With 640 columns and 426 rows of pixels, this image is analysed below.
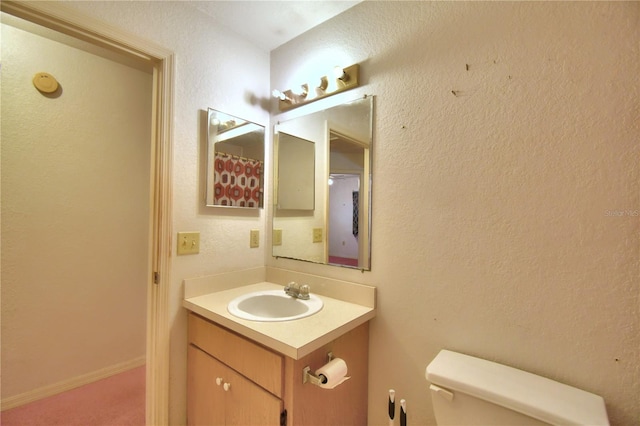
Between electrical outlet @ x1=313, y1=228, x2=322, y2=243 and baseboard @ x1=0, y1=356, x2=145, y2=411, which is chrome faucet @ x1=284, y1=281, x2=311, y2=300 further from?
baseboard @ x1=0, y1=356, x2=145, y2=411

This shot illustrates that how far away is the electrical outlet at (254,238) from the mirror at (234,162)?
0.51 ft

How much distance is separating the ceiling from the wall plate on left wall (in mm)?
1165

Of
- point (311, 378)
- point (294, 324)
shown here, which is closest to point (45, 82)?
point (294, 324)

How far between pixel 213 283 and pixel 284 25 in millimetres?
1479

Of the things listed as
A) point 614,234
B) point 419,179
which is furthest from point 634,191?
point 419,179

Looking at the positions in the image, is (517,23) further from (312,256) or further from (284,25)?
(312,256)

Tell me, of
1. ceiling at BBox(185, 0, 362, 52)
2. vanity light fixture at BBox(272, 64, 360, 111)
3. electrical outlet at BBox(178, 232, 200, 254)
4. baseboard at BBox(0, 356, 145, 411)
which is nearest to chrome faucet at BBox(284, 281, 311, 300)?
electrical outlet at BBox(178, 232, 200, 254)

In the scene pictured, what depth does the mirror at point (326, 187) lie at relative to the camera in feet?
4.38

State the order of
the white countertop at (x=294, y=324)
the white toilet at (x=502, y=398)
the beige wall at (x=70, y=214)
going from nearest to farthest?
the white toilet at (x=502, y=398)
the white countertop at (x=294, y=324)
the beige wall at (x=70, y=214)

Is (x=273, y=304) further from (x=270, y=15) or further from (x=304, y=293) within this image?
(x=270, y=15)

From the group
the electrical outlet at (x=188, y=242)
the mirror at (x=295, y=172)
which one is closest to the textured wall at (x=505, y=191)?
the mirror at (x=295, y=172)

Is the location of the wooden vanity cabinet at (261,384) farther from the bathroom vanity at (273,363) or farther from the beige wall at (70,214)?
the beige wall at (70,214)

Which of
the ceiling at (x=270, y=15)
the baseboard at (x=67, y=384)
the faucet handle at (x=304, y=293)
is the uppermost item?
the ceiling at (x=270, y=15)

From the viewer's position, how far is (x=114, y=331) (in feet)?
6.77
